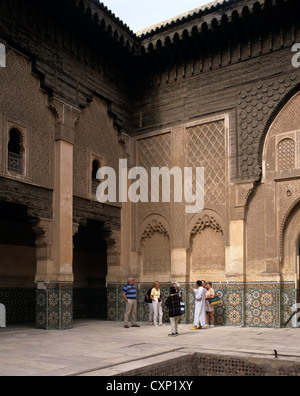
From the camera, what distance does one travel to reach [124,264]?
38.9 ft

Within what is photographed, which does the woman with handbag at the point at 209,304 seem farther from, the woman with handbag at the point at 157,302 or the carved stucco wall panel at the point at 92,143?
the carved stucco wall panel at the point at 92,143

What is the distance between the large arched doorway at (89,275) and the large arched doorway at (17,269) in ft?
4.69

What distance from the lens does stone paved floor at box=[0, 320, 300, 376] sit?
5.43 metres

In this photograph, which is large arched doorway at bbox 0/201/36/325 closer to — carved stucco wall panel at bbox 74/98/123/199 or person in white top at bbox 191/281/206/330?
carved stucco wall panel at bbox 74/98/123/199

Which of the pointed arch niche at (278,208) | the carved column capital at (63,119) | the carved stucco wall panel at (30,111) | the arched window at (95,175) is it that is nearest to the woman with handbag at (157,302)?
the pointed arch niche at (278,208)

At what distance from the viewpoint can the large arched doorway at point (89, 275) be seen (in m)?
12.8

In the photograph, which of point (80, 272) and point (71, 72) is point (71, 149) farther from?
point (80, 272)

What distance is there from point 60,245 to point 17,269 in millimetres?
2146

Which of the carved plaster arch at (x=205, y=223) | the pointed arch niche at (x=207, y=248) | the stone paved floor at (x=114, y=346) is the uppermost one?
the carved plaster arch at (x=205, y=223)

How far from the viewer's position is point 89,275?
13.3m

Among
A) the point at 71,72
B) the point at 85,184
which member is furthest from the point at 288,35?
the point at 85,184

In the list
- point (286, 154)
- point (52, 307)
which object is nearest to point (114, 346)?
point (52, 307)
